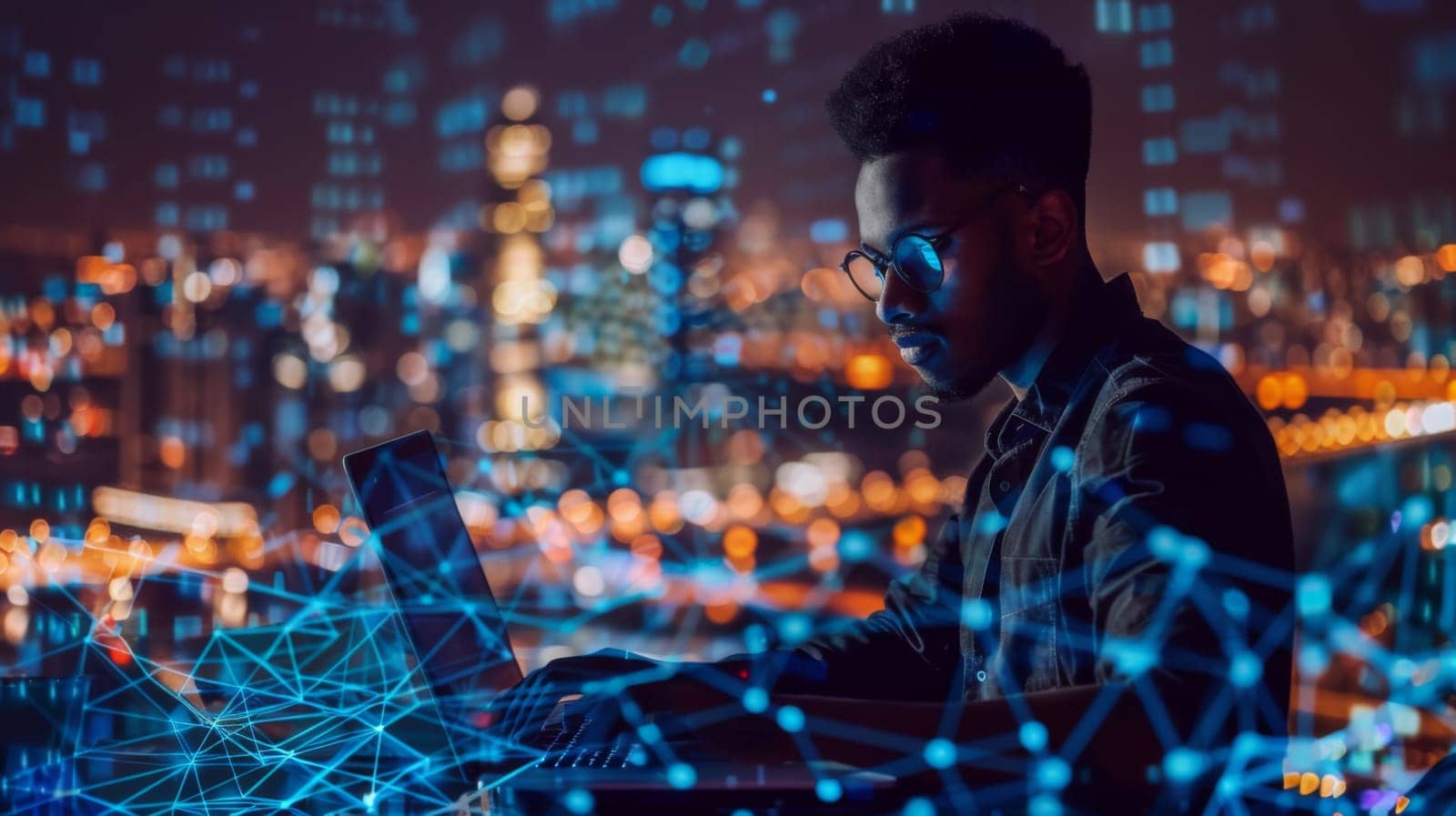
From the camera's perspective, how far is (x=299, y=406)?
186 inches

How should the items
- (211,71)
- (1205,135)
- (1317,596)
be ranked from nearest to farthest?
1. (1317,596)
2. (1205,135)
3. (211,71)

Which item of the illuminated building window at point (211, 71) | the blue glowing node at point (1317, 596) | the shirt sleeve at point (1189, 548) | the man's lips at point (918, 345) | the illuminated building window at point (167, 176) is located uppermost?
the illuminated building window at point (211, 71)

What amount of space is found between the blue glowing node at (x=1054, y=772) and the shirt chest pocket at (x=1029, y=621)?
0.26 meters

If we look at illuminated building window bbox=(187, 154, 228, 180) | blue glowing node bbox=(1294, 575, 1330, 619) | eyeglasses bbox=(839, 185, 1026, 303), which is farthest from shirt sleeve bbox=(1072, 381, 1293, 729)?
illuminated building window bbox=(187, 154, 228, 180)

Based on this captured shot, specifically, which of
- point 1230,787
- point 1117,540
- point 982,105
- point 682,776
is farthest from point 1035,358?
point 682,776

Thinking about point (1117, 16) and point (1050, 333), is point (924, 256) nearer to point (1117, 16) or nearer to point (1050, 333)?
point (1050, 333)

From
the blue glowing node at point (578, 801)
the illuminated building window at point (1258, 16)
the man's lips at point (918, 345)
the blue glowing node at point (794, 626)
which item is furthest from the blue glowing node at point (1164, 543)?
the illuminated building window at point (1258, 16)

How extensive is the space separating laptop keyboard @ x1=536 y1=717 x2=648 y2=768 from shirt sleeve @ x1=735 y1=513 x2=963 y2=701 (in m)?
0.36

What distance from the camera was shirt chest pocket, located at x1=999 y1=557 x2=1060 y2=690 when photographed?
3.84 feet

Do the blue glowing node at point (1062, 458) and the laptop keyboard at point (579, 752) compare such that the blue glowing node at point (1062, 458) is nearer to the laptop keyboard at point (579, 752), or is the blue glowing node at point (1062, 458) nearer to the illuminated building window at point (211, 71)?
the laptop keyboard at point (579, 752)

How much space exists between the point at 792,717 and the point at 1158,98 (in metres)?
2.57

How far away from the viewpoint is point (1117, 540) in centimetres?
95

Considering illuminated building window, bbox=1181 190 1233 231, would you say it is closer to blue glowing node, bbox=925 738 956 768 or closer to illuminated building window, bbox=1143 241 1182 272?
Result: illuminated building window, bbox=1143 241 1182 272

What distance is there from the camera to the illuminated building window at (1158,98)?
2.96 metres
